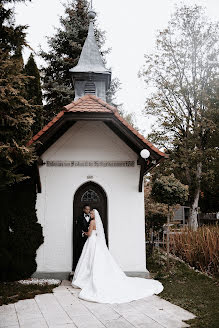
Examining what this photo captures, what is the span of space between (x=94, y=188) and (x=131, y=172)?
4.16 ft

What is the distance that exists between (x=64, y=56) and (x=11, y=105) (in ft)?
56.7

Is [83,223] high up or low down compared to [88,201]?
down

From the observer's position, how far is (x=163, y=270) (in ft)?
33.0

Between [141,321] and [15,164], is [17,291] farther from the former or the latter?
[141,321]

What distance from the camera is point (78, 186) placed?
973 centimetres

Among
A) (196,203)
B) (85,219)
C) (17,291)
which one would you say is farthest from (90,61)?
(196,203)

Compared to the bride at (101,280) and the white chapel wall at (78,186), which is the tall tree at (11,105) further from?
the bride at (101,280)

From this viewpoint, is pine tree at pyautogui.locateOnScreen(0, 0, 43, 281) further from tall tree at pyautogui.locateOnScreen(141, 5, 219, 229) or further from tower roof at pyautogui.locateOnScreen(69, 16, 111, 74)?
tall tree at pyautogui.locateOnScreen(141, 5, 219, 229)

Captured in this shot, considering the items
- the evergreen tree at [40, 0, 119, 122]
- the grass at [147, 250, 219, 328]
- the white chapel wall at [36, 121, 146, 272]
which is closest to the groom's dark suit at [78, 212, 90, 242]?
the white chapel wall at [36, 121, 146, 272]

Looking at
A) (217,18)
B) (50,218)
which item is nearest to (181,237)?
(50,218)

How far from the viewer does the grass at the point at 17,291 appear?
6.86 m

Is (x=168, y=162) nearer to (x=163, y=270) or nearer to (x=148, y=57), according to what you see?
(x=148, y=57)

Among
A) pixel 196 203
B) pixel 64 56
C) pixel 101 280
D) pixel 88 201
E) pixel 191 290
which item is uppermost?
Result: pixel 64 56

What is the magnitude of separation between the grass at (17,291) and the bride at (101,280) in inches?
31.5
